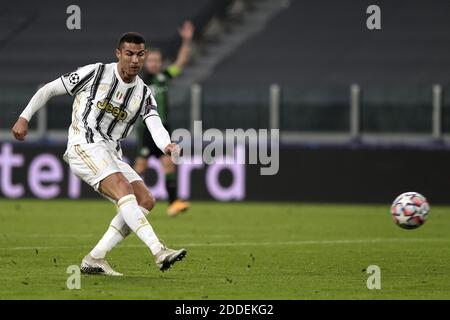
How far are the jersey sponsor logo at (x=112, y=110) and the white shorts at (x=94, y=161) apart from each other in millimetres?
226

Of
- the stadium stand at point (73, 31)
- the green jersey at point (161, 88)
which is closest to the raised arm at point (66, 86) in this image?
the green jersey at point (161, 88)

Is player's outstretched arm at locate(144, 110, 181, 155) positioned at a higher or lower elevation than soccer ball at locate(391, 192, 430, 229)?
higher

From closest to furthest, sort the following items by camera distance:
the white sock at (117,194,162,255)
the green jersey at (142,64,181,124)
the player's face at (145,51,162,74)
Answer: the white sock at (117,194,162,255) → the player's face at (145,51,162,74) → the green jersey at (142,64,181,124)

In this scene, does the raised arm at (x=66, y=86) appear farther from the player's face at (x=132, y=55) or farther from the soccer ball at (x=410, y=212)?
the soccer ball at (x=410, y=212)

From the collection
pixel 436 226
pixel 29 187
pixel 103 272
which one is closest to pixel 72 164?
pixel 103 272

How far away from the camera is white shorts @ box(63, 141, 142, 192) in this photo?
9016 millimetres

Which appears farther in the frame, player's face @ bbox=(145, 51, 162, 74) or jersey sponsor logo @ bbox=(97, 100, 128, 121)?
player's face @ bbox=(145, 51, 162, 74)

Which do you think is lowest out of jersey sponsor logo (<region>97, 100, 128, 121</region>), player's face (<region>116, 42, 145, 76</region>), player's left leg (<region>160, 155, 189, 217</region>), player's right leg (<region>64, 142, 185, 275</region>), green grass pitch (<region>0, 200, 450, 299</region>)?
green grass pitch (<region>0, 200, 450, 299</region>)

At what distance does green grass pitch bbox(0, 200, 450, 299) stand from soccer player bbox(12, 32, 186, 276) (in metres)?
0.51
